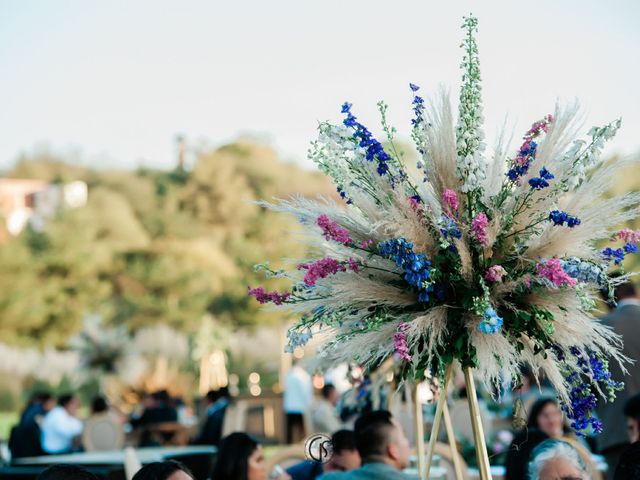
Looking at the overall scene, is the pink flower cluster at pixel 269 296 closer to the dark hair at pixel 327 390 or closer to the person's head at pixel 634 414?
the person's head at pixel 634 414

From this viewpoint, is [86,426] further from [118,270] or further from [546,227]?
[118,270]

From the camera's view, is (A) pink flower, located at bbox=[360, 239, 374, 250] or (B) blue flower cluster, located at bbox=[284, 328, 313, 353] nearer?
(A) pink flower, located at bbox=[360, 239, 374, 250]

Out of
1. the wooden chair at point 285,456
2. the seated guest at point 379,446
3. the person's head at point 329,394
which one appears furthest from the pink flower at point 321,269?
the person's head at point 329,394

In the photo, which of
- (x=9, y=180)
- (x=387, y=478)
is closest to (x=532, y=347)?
(x=387, y=478)

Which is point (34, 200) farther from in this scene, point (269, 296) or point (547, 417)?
point (269, 296)

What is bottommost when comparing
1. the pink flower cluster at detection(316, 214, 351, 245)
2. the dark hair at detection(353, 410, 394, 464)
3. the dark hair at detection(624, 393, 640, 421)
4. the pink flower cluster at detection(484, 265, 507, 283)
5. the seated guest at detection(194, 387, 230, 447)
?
the dark hair at detection(353, 410, 394, 464)

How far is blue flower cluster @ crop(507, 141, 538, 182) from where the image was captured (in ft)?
10.5

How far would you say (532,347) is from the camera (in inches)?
133

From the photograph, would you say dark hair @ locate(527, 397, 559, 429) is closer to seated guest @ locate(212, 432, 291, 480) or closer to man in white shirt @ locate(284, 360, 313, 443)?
seated guest @ locate(212, 432, 291, 480)

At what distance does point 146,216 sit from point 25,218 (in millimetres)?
7143

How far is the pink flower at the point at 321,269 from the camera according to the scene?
3.27m

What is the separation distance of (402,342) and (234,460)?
2032mm

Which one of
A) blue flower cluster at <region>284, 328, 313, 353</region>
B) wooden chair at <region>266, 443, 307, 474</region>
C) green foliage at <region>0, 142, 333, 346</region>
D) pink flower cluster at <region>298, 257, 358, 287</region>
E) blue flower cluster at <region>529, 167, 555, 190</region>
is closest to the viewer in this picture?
blue flower cluster at <region>529, 167, 555, 190</region>

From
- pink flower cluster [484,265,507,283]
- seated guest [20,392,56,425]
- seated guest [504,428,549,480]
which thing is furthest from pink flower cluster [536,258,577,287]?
seated guest [20,392,56,425]
